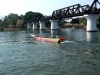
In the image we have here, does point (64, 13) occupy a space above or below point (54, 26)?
above

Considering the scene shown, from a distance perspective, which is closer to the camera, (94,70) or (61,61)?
(94,70)

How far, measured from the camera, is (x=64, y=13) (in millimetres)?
115250

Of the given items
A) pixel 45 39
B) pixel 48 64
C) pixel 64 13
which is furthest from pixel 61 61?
pixel 64 13

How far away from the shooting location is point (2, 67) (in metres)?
19.9

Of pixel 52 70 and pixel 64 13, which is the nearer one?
pixel 52 70

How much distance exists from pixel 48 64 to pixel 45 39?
88.3 feet

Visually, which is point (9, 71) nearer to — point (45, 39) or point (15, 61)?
point (15, 61)

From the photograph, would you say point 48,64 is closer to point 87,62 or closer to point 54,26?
point 87,62

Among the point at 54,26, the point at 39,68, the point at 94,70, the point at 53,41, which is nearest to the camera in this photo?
the point at 94,70

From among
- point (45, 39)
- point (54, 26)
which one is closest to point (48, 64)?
point (45, 39)

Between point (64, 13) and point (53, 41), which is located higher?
point (64, 13)

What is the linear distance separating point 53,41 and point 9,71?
26.2 meters

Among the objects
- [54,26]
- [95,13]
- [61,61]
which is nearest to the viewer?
[61,61]

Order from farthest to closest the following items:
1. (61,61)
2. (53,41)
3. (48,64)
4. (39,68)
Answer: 1. (53,41)
2. (61,61)
3. (48,64)
4. (39,68)
